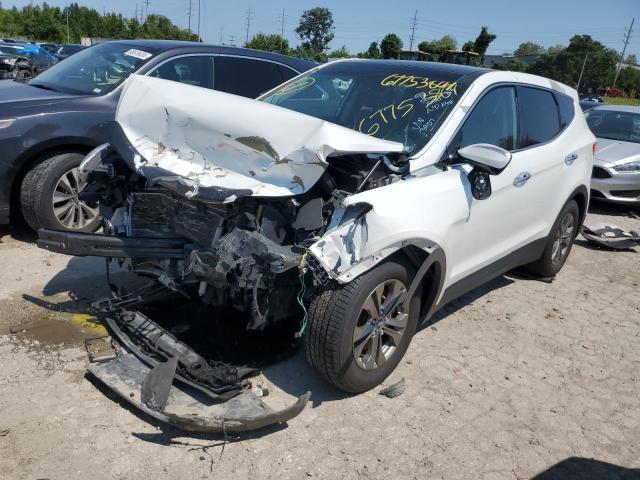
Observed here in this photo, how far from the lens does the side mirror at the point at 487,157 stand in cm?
337

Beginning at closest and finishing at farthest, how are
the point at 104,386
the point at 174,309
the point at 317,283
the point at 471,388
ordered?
the point at 317,283, the point at 104,386, the point at 471,388, the point at 174,309

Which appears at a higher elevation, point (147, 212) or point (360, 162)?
point (360, 162)

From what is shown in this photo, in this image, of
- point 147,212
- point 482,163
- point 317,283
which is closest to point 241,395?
point 317,283

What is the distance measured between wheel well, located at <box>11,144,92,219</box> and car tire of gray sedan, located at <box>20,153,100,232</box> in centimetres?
5

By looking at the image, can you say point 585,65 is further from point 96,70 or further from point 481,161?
point 481,161

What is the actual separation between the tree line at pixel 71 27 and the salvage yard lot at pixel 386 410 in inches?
2561

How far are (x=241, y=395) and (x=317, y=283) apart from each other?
757 millimetres

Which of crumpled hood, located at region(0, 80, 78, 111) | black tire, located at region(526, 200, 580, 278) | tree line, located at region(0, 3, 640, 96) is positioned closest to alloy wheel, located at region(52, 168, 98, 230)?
crumpled hood, located at region(0, 80, 78, 111)

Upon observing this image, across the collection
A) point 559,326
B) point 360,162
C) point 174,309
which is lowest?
point 559,326

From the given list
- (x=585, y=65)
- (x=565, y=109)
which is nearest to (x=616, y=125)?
(x=565, y=109)

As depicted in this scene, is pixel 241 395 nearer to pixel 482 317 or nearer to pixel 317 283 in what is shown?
pixel 317 283

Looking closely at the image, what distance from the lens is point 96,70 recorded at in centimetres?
585

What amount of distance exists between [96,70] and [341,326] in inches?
174

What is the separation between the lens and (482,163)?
340 centimetres
